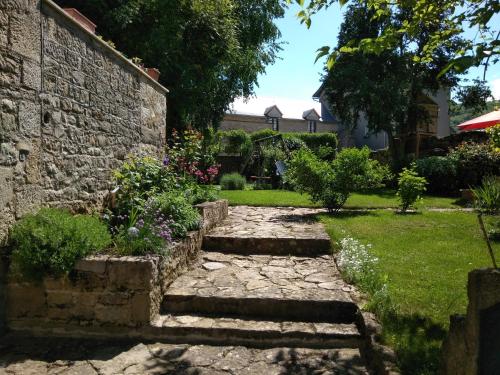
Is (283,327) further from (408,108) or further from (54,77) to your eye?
(408,108)

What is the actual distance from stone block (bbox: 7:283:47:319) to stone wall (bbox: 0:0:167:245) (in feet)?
1.60

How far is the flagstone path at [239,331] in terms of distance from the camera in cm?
302

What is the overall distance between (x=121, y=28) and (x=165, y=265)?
770cm

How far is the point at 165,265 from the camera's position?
394 centimetres

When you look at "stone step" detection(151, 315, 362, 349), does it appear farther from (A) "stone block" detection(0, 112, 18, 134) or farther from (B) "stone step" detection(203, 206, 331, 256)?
(A) "stone block" detection(0, 112, 18, 134)

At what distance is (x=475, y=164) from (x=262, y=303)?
11.1m

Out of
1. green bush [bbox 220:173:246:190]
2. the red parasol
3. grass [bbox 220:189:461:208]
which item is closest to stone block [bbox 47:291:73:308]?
grass [bbox 220:189:461:208]

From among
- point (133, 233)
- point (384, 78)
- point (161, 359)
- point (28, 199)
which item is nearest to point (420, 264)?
point (161, 359)

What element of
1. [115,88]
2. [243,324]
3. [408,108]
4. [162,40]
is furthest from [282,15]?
[243,324]

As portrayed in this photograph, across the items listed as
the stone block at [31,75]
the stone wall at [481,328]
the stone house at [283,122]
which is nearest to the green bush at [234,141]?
the stone house at [283,122]

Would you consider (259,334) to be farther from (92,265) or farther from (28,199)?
(28,199)

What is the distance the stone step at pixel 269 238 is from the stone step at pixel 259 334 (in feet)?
6.58

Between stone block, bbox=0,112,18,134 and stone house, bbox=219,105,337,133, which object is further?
stone house, bbox=219,105,337,133

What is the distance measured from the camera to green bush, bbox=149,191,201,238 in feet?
15.5
